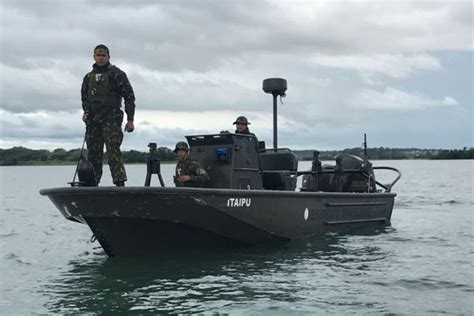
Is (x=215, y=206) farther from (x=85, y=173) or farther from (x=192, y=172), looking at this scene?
(x=85, y=173)

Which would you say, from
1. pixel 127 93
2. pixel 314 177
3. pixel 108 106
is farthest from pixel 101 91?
pixel 314 177

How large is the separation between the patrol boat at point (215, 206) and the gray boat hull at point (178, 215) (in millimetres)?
13

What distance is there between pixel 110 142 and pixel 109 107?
493 millimetres

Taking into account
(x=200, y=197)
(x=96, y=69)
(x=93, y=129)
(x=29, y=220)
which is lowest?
(x=29, y=220)

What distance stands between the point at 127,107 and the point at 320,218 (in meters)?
4.51

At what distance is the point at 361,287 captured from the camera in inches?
315

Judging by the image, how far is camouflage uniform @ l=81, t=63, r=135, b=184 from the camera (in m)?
8.85

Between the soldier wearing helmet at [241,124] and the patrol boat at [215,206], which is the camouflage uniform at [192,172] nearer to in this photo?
the patrol boat at [215,206]

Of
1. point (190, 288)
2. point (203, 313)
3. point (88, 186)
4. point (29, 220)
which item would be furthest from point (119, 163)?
point (29, 220)

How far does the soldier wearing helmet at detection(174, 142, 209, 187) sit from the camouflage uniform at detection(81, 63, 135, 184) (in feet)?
3.45

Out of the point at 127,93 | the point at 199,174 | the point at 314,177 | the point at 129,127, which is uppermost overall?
the point at 127,93

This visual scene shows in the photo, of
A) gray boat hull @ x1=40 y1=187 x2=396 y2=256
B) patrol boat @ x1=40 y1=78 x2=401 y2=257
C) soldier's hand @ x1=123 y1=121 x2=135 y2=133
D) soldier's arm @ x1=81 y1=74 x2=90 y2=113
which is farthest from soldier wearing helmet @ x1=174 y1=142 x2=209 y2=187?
soldier's arm @ x1=81 y1=74 x2=90 y2=113

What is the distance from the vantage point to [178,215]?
29.1 feet

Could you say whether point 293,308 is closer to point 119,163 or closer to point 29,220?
point 119,163
